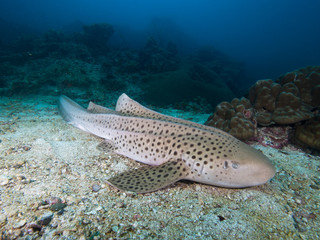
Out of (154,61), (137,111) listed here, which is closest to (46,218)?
(137,111)

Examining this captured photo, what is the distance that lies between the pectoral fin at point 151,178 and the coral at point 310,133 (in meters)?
3.67

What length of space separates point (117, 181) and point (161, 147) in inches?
42.5

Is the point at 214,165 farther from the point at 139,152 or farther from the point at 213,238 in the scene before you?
the point at 139,152

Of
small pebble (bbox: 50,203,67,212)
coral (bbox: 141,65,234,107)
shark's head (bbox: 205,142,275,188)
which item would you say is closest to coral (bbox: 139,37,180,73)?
coral (bbox: 141,65,234,107)

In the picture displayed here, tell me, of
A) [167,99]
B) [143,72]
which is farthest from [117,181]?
[143,72]

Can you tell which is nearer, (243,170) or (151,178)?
(243,170)

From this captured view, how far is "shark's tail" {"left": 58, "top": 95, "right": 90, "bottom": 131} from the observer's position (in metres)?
5.38

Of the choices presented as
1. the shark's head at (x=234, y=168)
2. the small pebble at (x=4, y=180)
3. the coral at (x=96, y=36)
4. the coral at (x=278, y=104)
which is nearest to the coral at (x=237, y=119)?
the coral at (x=278, y=104)

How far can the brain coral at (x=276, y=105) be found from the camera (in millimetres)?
4680

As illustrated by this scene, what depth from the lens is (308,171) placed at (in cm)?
346

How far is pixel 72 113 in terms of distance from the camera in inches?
227

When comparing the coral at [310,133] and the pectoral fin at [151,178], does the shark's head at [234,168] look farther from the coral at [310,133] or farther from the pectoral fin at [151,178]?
the coral at [310,133]

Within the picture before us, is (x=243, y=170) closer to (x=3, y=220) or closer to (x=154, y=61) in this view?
(x=3, y=220)

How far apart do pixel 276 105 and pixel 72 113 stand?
6593 millimetres
